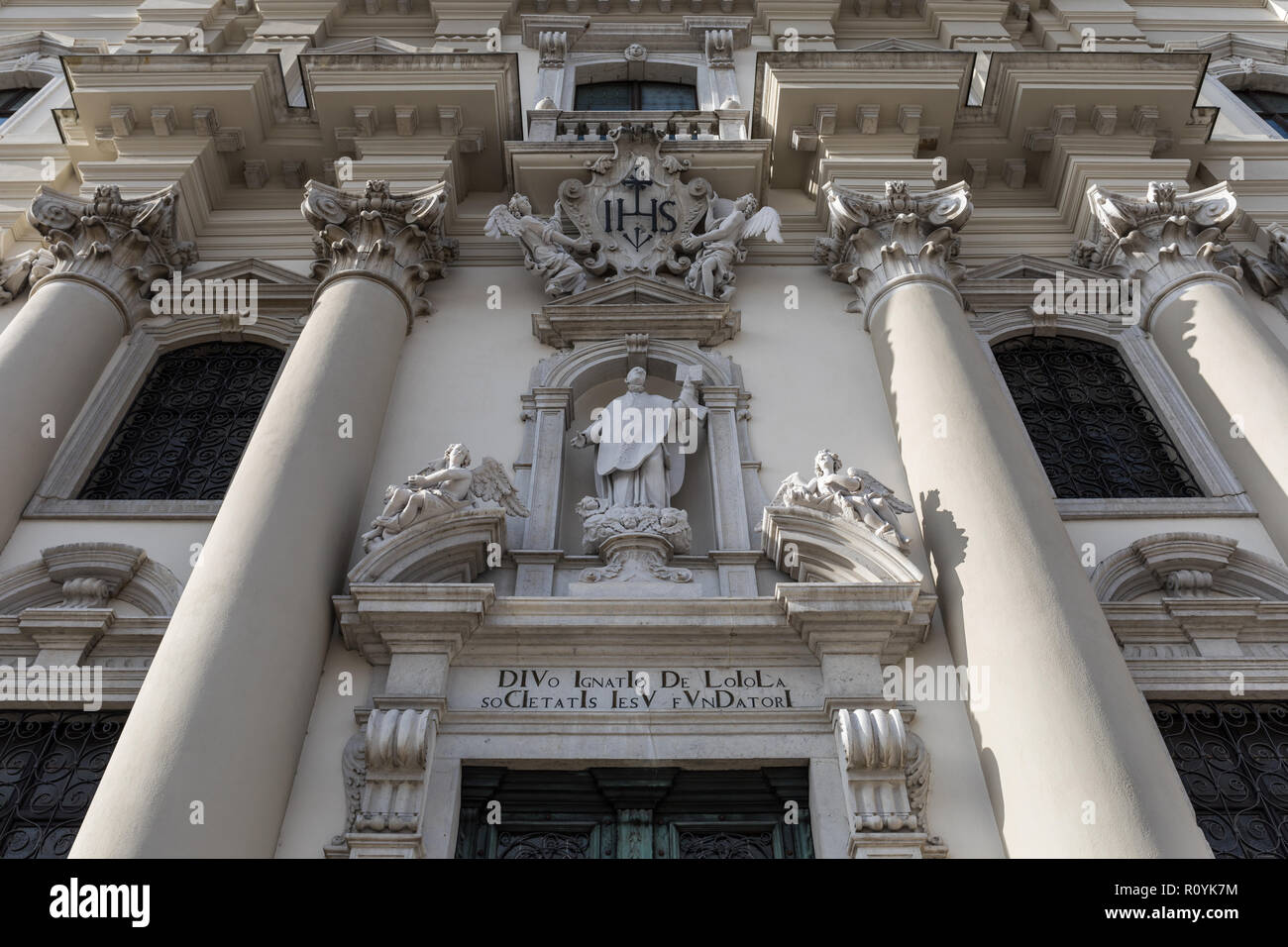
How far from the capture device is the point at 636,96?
1877cm

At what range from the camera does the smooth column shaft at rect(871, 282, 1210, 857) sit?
25.6 ft

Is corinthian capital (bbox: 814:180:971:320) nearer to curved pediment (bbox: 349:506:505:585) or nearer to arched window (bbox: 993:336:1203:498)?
arched window (bbox: 993:336:1203:498)

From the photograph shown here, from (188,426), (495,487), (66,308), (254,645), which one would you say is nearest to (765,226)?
(495,487)

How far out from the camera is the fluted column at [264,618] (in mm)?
7633

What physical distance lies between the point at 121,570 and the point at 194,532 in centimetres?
75

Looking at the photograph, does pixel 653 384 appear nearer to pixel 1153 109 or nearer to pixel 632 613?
pixel 632 613

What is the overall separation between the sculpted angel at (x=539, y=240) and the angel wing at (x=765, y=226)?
179 centimetres

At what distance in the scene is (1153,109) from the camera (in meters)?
15.8

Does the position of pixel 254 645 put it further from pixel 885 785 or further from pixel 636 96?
pixel 636 96

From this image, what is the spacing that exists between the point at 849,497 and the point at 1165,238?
6.15 meters

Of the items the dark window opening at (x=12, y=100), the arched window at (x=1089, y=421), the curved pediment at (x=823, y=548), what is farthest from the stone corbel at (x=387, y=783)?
the dark window opening at (x=12, y=100)

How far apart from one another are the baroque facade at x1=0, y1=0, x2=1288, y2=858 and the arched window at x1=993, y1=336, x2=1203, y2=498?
0.17 feet

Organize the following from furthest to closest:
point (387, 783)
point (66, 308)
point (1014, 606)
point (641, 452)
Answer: point (66, 308), point (641, 452), point (1014, 606), point (387, 783)
